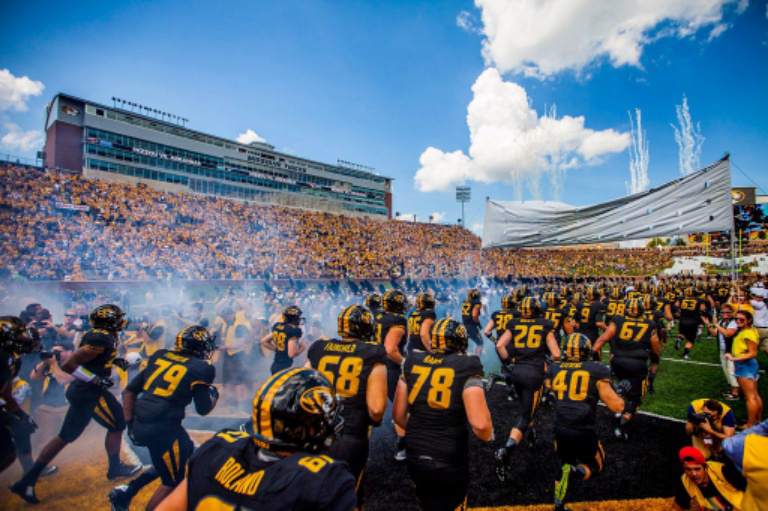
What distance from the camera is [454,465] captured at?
3398mm

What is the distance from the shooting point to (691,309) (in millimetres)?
12133

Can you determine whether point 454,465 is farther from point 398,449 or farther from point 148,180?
point 148,180

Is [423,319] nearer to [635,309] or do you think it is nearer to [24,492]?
[635,309]

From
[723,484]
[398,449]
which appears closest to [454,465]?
[723,484]

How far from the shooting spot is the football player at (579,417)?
444 cm

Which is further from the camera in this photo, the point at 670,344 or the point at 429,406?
the point at 670,344

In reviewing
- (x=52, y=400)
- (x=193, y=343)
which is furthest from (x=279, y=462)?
(x=52, y=400)

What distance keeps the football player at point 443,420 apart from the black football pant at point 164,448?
223 centimetres

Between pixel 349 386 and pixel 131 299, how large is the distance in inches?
694

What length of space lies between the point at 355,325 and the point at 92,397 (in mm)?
3506

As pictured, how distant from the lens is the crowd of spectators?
21.1 metres

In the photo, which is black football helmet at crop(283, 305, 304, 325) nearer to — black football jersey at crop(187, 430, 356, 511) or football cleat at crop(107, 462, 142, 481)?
football cleat at crop(107, 462, 142, 481)

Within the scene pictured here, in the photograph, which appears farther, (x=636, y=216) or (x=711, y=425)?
(x=636, y=216)

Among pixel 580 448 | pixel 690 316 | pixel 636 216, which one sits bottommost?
pixel 580 448
